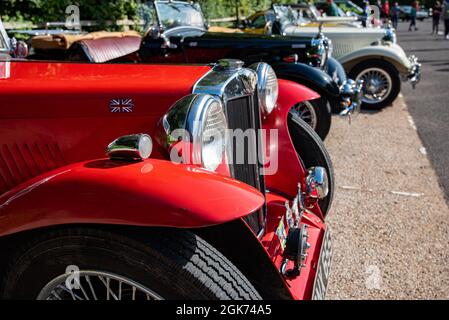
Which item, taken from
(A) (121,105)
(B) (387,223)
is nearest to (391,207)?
(B) (387,223)

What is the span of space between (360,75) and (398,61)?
0.67m

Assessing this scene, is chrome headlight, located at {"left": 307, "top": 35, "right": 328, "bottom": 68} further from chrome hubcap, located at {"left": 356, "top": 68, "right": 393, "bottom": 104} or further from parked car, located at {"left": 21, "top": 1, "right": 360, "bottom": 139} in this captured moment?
chrome hubcap, located at {"left": 356, "top": 68, "right": 393, "bottom": 104}

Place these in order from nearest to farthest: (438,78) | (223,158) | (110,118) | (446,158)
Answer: (223,158) → (110,118) → (446,158) → (438,78)

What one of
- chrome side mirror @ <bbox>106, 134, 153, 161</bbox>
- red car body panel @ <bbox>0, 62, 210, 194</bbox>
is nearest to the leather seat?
red car body panel @ <bbox>0, 62, 210, 194</bbox>

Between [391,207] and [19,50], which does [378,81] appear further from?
[19,50]

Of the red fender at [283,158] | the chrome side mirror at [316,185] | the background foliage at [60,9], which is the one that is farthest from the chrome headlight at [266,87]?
the background foliage at [60,9]

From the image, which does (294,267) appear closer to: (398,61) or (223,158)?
(223,158)

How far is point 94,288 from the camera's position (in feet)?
5.60

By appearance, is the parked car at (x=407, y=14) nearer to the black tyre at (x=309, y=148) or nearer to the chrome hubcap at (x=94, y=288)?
the black tyre at (x=309, y=148)

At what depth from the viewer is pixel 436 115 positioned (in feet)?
22.8

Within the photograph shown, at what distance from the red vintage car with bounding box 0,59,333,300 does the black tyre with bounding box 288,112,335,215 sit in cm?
34

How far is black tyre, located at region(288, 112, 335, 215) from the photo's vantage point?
2994mm

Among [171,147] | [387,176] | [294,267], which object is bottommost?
[387,176]
